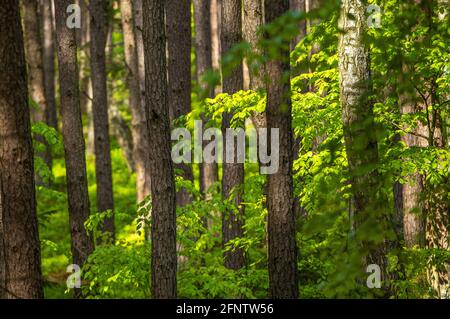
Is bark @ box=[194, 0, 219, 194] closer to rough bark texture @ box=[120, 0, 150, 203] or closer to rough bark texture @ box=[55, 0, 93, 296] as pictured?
rough bark texture @ box=[120, 0, 150, 203]

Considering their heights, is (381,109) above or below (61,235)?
above

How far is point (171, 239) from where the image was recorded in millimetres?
8969

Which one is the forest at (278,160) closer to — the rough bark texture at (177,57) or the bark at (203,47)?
the rough bark texture at (177,57)

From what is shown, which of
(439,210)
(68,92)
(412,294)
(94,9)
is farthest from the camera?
(94,9)

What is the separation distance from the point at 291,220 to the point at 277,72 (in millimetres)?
1874

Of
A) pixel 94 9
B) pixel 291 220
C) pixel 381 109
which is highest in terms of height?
pixel 94 9

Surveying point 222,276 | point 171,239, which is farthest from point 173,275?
point 222,276

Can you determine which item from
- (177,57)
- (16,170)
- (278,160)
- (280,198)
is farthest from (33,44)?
(16,170)

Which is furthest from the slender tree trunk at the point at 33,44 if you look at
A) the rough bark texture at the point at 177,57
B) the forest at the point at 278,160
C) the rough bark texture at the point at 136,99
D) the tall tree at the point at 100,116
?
the rough bark texture at the point at 177,57

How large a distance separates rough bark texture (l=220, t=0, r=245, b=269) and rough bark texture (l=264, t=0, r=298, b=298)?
3.33 meters

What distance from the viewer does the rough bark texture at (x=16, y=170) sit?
6.72m

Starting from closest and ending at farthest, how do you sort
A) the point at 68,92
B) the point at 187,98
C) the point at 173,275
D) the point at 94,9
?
the point at 173,275 < the point at 68,92 < the point at 187,98 < the point at 94,9

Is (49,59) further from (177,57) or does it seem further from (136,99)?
(177,57)

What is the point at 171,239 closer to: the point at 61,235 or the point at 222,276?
the point at 222,276
